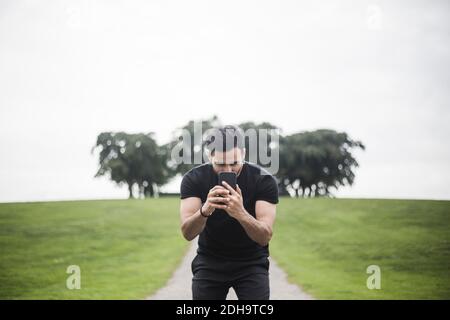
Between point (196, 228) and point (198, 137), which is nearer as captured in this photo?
point (196, 228)

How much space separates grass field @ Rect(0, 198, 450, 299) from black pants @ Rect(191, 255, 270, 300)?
A: 418 inches

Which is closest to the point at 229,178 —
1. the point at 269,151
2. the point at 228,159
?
the point at 228,159

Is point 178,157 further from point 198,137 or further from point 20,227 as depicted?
point 20,227

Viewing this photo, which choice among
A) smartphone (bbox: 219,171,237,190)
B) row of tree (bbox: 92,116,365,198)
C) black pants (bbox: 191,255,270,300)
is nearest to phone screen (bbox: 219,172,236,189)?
smartphone (bbox: 219,171,237,190)

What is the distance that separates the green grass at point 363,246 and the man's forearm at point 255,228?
1108 centimetres

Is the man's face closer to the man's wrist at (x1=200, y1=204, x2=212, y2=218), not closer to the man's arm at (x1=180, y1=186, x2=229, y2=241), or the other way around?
the man's arm at (x1=180, y1=186, x2=229, y2=241)

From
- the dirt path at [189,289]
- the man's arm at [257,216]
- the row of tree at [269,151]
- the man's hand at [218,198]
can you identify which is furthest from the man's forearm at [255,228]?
the row of tree at [269,151]

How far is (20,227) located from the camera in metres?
35.7

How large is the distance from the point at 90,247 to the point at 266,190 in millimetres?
28182

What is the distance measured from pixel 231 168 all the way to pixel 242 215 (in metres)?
0.64

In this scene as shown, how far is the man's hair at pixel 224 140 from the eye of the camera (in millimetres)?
4758

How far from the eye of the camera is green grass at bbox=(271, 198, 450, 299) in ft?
62.5
